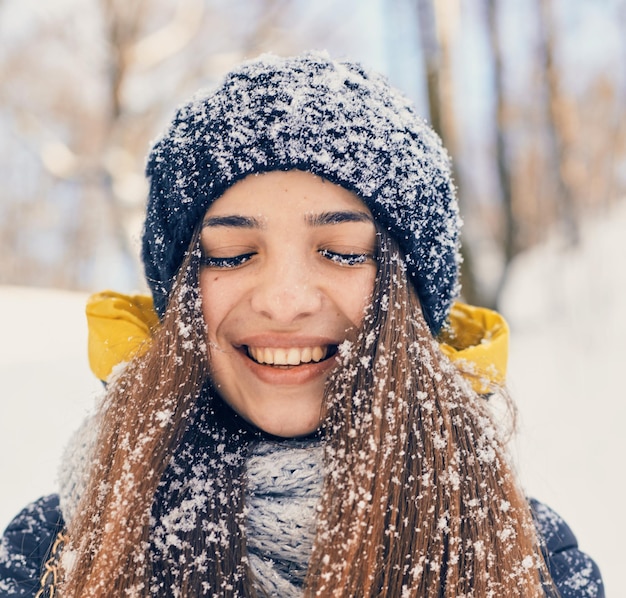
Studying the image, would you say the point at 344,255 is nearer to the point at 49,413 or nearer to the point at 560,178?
the point at 49,413

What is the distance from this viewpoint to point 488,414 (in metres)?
1.24

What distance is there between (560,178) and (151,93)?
26.0 ft

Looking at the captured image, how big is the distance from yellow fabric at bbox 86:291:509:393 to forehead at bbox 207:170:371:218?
0.45m

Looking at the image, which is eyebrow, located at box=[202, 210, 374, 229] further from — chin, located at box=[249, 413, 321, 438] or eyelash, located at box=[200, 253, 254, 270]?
chin, located at box=[249, 413, 321, 438]

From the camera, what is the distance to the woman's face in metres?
1.11

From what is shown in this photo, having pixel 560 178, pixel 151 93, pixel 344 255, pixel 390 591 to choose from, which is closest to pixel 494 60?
pixel 560 178

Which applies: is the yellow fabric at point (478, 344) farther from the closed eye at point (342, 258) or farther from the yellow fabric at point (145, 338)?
the closed eye at point (342, 258)

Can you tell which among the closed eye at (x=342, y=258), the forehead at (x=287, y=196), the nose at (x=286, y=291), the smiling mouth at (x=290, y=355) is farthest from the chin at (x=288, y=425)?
the forehead at (x=287, y=196)

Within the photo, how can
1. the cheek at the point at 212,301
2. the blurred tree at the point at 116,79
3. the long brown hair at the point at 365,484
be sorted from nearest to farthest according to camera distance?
1. the long brown hair at the point at 365,484
2. the cheek at the point at 212,301
3. the blurred tree at the point at 116,79

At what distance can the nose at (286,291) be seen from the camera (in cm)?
110

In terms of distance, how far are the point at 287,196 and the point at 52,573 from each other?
3.49 ft

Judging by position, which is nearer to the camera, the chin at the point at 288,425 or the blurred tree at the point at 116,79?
the chin at the point at 288,425

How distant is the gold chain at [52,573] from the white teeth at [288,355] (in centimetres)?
60

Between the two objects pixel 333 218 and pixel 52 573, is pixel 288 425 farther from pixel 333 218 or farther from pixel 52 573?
pixel 52 573
